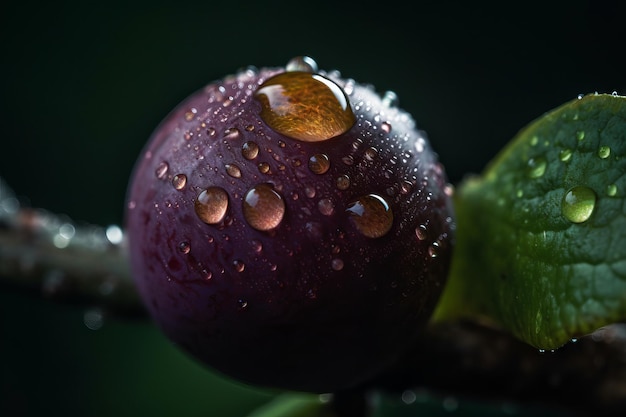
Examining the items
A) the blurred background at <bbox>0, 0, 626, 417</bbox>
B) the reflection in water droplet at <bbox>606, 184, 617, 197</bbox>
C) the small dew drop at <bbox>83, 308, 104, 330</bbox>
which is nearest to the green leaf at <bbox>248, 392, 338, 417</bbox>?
the small dew drop at <bbox>83, 308, 104, 330</bbox>

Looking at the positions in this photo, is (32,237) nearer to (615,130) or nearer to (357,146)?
(357,146)

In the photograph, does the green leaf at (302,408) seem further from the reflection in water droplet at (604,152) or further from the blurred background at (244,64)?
the blurred background at (244,64)

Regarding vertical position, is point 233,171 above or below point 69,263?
below

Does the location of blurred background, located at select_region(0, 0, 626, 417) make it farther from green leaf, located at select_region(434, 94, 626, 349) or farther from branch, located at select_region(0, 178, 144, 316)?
green leaf, located at select_region(434, 94, 626, 349)

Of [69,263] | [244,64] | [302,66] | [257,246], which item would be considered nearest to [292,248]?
[257,246]

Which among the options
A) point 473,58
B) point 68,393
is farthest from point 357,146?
point 473,58

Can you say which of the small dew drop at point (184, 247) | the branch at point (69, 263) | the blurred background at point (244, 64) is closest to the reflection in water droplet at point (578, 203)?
the small dew drop at point (184, 247)

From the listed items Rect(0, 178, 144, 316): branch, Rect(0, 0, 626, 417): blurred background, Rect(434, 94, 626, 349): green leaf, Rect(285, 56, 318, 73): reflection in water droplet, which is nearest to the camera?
Rect(434, 94, 626, 349): green leaf

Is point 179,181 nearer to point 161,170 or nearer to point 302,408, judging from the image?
point 161,170
